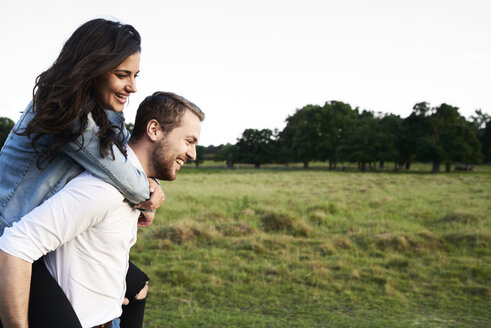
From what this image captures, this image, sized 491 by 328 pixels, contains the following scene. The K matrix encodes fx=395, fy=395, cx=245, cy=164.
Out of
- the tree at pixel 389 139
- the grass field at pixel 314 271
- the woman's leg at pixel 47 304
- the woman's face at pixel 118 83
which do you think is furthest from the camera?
the tree at pixel 389 139

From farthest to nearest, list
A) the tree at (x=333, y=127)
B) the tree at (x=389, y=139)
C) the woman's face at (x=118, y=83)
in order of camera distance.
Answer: the tree at (x=333, y=127)
the tree at (x=389, y=139)
the woman's face at (x=118, y=83)

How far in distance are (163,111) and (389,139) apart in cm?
4560

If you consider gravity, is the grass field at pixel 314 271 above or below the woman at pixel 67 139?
below

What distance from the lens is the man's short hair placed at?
65.9 inches

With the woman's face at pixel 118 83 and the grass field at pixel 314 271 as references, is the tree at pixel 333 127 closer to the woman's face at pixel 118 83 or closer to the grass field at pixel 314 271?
the grass field at pixel 314 271

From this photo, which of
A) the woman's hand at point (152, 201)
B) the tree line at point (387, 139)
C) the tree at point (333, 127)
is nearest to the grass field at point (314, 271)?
the woman's hand at point (152, 201)

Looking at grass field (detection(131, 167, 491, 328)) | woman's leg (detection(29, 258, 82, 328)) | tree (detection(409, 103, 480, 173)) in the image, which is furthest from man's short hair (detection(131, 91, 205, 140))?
tree (detection(409, 103, 480, 173))

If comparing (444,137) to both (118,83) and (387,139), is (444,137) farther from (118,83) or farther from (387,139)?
(118,83)

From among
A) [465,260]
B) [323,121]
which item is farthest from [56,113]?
[323,121]

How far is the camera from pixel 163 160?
1692 mm

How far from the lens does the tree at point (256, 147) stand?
63.2 m

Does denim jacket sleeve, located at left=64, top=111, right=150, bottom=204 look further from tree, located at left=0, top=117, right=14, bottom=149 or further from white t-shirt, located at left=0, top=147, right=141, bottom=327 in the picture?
tree, located at left=0, top=117, right=14, bottom=149

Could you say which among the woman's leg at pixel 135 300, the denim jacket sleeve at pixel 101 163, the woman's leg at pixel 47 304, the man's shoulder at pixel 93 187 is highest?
the denim jacket sleeve at pixel 101 163

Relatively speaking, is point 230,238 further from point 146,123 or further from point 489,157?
point 489,157
